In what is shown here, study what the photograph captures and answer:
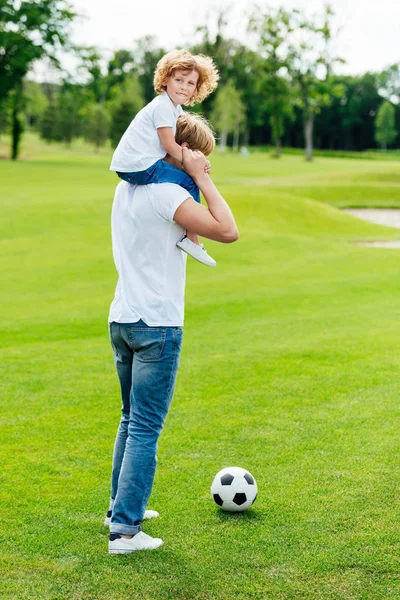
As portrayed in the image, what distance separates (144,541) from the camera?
14.5 feet

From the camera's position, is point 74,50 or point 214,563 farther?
point 74,50

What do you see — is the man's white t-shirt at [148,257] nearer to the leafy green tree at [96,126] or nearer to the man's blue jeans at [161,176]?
the man's blue jeans at [161,176]

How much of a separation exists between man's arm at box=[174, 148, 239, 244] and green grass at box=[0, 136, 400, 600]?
193 centimetres

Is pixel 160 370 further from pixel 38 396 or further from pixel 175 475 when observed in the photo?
pixel 38 396

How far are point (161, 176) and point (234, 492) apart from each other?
2.22 metres

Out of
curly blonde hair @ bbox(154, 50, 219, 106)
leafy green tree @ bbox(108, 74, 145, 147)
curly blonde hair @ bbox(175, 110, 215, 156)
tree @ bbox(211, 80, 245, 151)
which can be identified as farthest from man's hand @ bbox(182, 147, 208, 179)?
tree @ bbox(211, 80, 245, 151)

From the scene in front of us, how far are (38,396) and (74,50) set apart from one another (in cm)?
5737

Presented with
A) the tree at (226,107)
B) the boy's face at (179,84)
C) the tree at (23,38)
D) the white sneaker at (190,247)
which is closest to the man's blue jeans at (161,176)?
the white sneaker at (190,247)

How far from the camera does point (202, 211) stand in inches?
159

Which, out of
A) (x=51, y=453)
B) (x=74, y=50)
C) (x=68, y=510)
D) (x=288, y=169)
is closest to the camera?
(x=68, y=510)

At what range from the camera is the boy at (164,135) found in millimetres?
4043

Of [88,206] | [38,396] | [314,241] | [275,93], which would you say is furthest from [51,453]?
[275,93]

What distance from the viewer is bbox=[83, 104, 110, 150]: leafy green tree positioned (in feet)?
283

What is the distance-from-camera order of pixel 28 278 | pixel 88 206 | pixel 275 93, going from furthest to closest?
pixel 275 93, pixel 88 206, pixel 28 278
